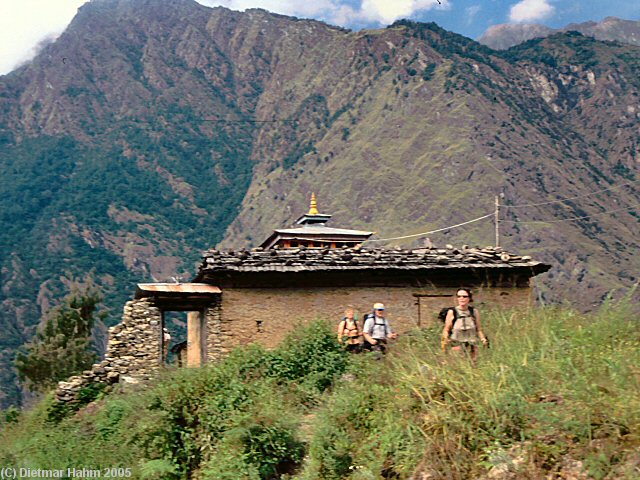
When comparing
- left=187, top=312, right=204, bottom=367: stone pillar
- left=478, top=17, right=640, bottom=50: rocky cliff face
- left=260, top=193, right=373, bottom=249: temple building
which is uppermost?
left=478, top=17, right=640, bottom=50: rocky cliff face

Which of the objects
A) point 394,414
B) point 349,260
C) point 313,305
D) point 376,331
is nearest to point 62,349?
point 313,305

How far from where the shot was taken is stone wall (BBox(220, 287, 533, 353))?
1747 cm

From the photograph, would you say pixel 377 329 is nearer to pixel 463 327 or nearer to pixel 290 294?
pixel 463 327

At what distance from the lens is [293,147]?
113 m

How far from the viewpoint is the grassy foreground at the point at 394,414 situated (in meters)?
7.89

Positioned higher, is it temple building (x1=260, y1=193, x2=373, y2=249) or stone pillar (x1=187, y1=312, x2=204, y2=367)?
temple building (x1=260, y1=193, x2=373, y2=249)

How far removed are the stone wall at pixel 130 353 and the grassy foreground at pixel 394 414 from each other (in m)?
2.00

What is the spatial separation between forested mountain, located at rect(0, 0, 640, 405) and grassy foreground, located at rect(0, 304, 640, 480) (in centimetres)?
4285

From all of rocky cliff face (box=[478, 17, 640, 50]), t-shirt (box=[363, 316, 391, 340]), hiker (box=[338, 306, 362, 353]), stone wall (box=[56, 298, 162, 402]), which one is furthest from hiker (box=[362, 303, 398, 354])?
rocky cliff face (box=[478, 17, 640, 50])

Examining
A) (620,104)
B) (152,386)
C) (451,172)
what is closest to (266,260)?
(152,386)

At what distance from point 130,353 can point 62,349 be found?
1962 centimetres

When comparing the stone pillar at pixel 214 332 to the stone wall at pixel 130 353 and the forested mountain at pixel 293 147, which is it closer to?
the stone wall at pixel 130 353

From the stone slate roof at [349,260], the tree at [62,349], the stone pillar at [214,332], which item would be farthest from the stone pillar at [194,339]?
the tree at [62,349]

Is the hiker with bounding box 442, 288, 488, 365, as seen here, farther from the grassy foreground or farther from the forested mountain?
the forested mountain
